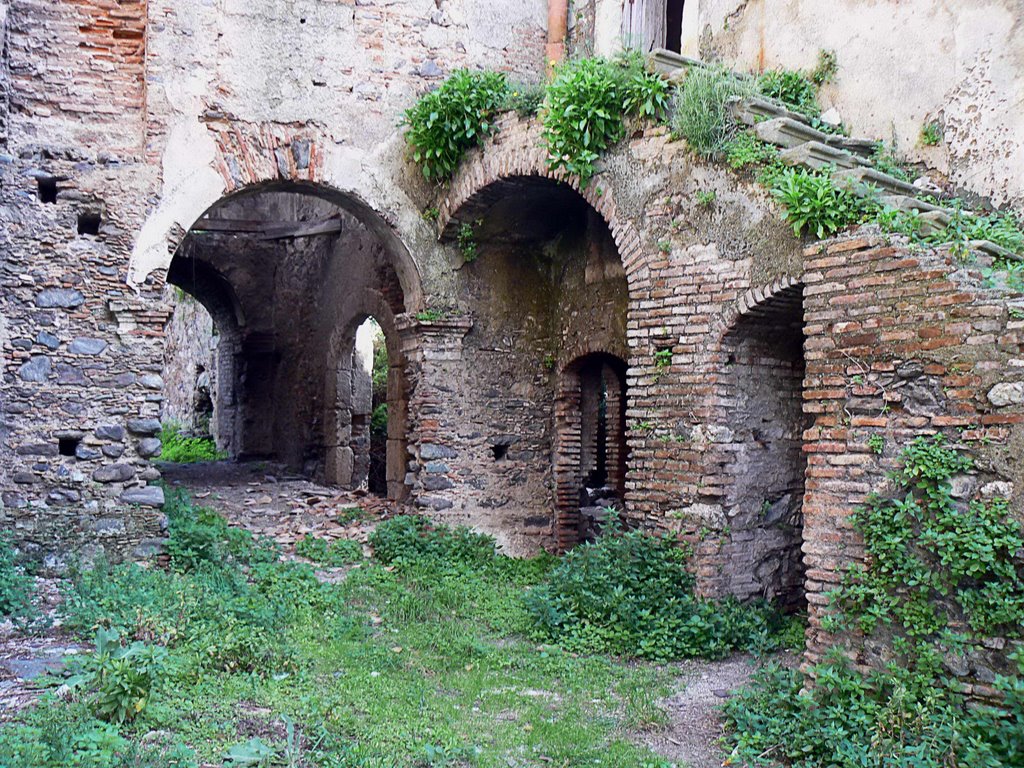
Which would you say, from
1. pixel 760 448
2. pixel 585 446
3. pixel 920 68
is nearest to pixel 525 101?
pixel 920 68

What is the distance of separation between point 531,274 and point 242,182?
2.98m

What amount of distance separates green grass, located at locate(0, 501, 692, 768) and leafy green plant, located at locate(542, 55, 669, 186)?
3.56 m

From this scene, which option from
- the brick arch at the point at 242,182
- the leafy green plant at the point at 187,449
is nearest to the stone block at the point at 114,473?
the brick arch at the point at 242,182

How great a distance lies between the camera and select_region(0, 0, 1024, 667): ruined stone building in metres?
5.31

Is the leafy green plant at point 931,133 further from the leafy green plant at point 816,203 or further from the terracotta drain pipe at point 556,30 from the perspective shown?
the terracotta drain pipe at point 556,30

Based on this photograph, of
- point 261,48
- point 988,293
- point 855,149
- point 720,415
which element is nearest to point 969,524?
point 988,293

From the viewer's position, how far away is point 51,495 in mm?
7859

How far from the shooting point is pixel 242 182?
8641 millimetres

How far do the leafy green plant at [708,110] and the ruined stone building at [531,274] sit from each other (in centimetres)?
21

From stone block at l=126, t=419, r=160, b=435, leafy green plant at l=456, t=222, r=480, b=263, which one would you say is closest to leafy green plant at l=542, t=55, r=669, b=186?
leafy green plant at l=456, t=222, r=480, b=263

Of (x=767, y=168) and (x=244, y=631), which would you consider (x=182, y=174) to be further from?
(x=767, y=168)

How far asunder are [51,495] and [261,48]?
4308 mm

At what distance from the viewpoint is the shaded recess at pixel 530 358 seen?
31.5ft

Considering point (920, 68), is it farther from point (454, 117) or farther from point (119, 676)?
point (119, 676)
